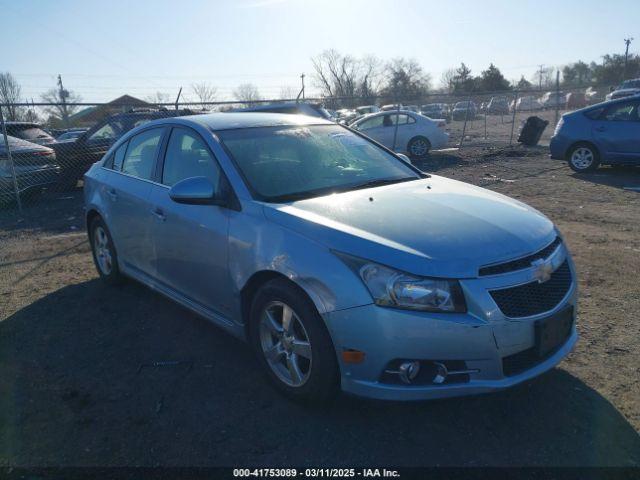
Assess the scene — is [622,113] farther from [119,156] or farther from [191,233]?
[191,233]

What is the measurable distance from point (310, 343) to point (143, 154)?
2.62 m

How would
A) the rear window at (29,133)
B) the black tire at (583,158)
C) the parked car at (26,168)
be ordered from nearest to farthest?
the parked car at (26,168) < the black tire at (583,158) < the rear window at (29,133)

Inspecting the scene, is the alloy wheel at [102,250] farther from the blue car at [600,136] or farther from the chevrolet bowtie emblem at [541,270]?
the blue car at [600,136]

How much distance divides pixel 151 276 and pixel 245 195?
1.52 metres

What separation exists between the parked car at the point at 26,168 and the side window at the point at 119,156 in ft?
18.8

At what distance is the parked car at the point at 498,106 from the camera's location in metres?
29.5

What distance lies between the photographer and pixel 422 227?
9.29 ft

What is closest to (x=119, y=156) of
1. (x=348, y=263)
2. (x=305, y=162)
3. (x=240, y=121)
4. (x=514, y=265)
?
(x=240, y=121)

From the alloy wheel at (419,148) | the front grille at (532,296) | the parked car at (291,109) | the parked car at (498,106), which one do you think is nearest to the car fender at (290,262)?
the front grille at (532,296)

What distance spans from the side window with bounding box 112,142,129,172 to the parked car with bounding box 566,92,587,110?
122 feet

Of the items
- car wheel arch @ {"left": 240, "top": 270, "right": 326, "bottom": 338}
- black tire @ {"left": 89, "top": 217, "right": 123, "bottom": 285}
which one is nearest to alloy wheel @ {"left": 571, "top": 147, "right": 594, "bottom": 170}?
black tire @ {"left": 89, "top": 217, "right": 123, "bottom": 285}

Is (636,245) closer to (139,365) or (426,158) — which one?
(139,365)

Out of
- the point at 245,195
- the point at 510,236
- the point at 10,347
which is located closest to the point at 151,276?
→ the point at 10,347

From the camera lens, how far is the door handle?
3912 mm
